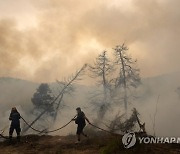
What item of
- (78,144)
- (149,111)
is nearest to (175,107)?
(149,111)

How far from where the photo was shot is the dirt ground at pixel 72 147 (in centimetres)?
1325

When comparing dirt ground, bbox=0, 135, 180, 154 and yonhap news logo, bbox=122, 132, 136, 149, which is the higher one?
yonhap news logo, bbox=122, 132, 136, 149

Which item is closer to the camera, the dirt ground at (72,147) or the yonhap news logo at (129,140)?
the yonhap news logo at (129,140)

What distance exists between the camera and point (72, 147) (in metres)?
16.3

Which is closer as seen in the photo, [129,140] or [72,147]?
[129,140]

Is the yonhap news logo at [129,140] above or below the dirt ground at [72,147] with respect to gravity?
above

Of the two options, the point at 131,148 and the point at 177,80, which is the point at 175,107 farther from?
the point at 131,148

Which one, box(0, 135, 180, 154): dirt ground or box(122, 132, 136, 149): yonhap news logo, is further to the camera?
box(0, 135, 180, 154): dirt ground

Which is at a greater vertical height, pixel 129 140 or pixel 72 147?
pixel 129 140

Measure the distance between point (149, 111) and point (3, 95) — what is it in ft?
183

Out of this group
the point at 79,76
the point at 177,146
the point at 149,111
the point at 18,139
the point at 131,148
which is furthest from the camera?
the point at 149,111

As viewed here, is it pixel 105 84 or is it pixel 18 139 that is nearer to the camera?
pixel 18 139

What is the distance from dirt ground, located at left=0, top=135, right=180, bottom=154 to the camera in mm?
13255

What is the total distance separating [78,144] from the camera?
16.8 m
